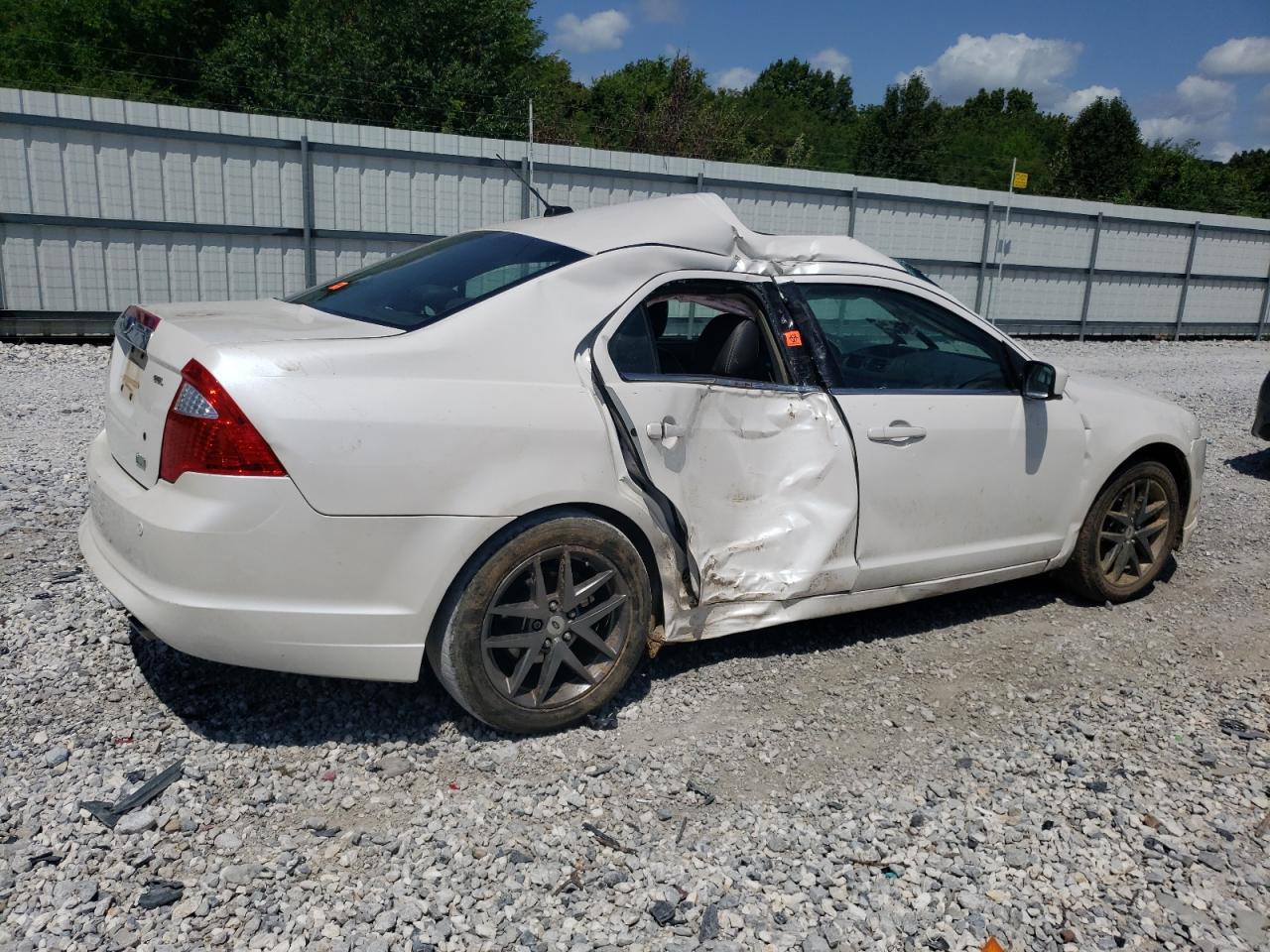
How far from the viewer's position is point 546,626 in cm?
323

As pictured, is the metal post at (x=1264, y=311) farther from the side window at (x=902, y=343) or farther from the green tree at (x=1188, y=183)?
the side window at (x=902, y=343)

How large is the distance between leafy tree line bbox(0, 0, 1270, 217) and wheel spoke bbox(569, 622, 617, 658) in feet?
70.3

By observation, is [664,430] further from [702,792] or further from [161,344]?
[161,344]

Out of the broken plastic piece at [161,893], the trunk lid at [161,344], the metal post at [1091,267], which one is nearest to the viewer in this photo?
the broken plastic piece at [161,893]

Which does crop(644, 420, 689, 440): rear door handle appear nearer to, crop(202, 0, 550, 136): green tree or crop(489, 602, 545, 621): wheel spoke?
crop(489, 602, 545, 621): wheel spoke

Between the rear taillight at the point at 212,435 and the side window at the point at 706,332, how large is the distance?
1.38 m

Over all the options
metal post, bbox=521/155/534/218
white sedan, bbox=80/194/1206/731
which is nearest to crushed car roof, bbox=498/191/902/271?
white sedan, bbox=80/194/1206/731

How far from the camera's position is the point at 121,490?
3064mm

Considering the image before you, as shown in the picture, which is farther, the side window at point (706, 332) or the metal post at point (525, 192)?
the metal post at point (525, 192)

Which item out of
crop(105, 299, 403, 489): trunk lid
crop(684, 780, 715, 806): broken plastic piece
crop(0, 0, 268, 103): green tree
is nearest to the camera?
crop(105, 299, 403, 489): trunk lid

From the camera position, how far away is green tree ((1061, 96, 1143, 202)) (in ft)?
146

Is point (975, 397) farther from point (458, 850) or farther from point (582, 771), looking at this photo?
point (458, 850)

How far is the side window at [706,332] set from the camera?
362 cm

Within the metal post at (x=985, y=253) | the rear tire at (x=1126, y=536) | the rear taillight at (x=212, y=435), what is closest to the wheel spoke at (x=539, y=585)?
the rear taillight at (x=212, y=435)
